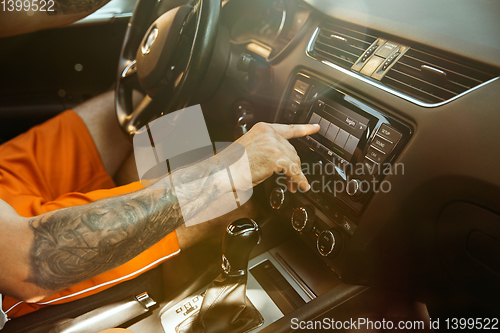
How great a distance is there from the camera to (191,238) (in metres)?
1.09

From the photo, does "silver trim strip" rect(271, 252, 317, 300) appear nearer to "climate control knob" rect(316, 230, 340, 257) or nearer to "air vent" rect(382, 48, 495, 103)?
"climate control knob" rect(316, 230, 340, 257)

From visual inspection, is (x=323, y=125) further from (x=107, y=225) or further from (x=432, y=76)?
(x=107, y=225)

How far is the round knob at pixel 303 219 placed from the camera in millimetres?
939

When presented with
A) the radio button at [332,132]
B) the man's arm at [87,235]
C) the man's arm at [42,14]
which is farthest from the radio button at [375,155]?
the man's arm at [42,14]

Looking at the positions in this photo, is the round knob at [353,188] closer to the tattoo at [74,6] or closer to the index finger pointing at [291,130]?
the index finger pointing at [291,130]

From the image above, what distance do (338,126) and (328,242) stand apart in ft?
0.95

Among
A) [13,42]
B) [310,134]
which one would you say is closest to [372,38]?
[310,134]

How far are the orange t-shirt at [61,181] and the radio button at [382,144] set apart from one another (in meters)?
0.58

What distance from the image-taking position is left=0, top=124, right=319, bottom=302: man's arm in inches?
26.5

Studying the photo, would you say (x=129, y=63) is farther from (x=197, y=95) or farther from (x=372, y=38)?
(x=372, y=38)

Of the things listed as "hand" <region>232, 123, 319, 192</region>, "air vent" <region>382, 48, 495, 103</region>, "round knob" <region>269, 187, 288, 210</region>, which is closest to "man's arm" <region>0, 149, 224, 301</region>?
"hand" <region>232, 123, 319, 192</region>

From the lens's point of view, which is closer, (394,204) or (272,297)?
(394,204)

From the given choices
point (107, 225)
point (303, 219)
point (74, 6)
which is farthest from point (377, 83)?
point (74, 6)

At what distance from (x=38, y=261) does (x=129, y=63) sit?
2.74 feet
